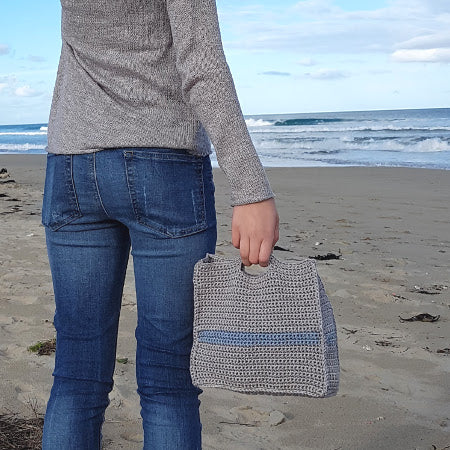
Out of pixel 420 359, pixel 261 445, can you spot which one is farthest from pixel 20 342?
pixel 420 359

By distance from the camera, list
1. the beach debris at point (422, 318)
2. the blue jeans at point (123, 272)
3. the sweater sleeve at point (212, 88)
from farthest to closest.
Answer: the beach debris at point (422, 318)
the blue jeans at point (123, 272)
the sweater sleeve at point (212, 88)

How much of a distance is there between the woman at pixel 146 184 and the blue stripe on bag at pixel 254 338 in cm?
7

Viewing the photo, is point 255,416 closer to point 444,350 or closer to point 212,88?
point 444,350

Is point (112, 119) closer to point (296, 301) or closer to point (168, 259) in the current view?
point (168, 259)

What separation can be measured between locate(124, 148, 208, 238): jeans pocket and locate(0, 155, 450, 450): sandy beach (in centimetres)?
146

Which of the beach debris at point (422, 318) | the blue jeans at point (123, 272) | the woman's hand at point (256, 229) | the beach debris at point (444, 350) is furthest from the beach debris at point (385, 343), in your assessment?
the woman's hand at point (256, 229)

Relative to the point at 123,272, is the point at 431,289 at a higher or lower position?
lower

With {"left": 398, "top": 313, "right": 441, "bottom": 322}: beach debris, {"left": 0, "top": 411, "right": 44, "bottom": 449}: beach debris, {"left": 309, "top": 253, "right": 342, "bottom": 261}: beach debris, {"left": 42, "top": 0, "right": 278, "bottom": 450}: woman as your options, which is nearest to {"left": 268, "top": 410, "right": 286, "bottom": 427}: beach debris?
{"left": 0, "top": 411, "right": 44, "bottom": 449}: beach debris

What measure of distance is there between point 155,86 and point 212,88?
16 cm

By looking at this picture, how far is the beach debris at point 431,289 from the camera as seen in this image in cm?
478

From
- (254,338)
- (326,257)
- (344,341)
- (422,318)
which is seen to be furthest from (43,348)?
(326,257)

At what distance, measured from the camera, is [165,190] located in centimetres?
156

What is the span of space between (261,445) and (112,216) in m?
1.51

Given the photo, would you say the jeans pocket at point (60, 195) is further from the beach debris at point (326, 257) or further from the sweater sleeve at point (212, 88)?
the beach debris at point (326, 257)
